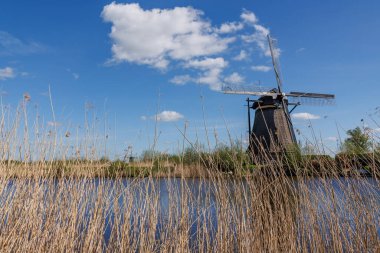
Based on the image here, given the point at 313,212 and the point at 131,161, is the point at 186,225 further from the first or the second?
the point at 313,212

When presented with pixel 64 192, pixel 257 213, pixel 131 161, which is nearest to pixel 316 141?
pixel 257 213

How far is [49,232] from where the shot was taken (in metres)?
2.54

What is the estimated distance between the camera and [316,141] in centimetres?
282

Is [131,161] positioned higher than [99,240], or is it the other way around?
[131,161]

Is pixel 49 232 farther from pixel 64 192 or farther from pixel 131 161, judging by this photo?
pixel 131 161

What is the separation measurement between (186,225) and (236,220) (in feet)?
1.16

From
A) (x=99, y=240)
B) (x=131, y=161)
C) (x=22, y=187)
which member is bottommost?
(x=99, y=240)

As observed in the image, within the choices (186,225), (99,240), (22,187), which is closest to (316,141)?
(186,225)

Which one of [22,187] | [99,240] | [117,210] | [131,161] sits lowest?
[99,240]

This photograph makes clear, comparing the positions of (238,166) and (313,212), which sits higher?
(238,166)

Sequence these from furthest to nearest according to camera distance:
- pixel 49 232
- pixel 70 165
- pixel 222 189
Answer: pixel 70 165, pixel 49 232, pixel 222 189

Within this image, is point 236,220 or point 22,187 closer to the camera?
point 236,220

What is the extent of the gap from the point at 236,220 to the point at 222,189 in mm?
249

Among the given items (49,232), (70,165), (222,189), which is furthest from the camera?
(70,165)
